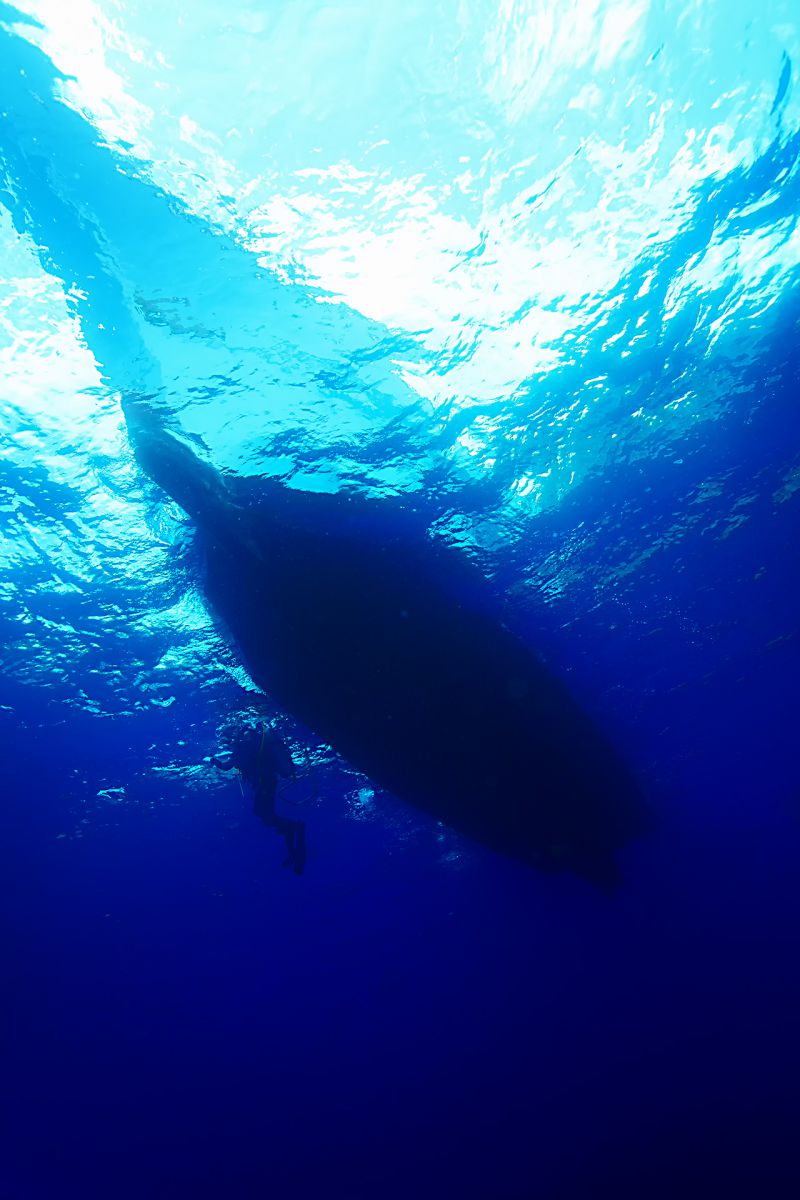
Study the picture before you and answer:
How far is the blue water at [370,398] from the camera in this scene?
6.40 m

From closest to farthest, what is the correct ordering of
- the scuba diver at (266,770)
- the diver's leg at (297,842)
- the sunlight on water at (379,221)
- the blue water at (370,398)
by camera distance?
the sunlight on water at (379,221) < the blue water at (370,398) < the diver's leg at (297,842) < the scuba diver at (266,770)

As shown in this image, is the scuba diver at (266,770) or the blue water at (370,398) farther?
the scuba diver at (266,770)

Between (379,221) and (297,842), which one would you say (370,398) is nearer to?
(379,221)

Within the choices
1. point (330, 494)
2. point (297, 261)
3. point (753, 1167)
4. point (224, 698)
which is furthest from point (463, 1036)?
point (297, 261)

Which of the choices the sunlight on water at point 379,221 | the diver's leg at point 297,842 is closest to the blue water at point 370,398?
the sunlight on water at point 379,221

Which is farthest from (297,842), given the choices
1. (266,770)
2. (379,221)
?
(379,221)

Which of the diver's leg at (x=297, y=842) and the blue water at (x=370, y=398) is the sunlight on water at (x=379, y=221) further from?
the diver's leg at (x=297, y=842)

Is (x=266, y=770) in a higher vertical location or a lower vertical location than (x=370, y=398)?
lower

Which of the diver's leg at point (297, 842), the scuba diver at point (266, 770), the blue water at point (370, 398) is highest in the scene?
the blue water at point (370, 398)

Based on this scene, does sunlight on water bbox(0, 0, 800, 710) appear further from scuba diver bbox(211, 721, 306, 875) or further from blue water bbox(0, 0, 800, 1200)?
scuba diver bbox(211, 721, 306, 875)

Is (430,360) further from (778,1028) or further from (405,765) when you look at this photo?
(778,1028)

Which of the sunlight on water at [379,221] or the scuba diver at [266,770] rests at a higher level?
the sunlight on water at [379,221]

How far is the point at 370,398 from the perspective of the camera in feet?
30.8

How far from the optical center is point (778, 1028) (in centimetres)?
3522
